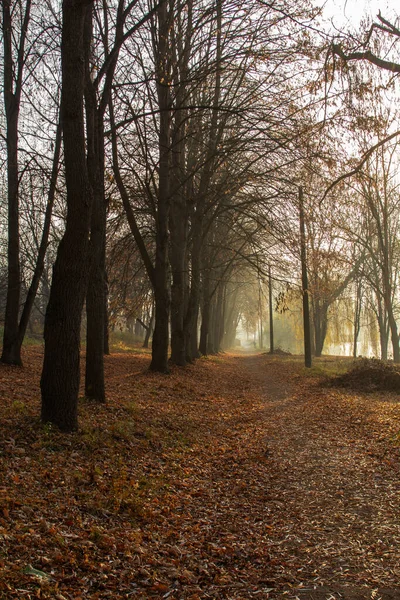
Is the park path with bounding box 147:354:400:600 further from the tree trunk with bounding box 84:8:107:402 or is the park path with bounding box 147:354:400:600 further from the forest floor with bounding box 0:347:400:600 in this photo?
the tree trunk with bounding box 84:8:107:402

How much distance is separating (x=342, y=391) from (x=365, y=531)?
10460 mm

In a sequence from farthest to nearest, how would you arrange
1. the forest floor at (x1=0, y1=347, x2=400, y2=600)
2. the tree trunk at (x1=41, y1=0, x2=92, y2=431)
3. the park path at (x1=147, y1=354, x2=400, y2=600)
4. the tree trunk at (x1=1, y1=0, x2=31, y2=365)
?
the tree trunk at (x1=1, y1=0, x2=31, y2=365) < the tree trunk at (x1=41, y1=0, x2=92, y2=431) < the park path at (x1=147, y1=354, x2=400, y2=600) < the forest floor at (x1=0, y1=347, x2=400, y2=600)

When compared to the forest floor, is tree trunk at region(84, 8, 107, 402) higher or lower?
higher

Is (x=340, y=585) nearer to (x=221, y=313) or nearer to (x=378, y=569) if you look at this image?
(x=378, y=569)

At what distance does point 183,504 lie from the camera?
5.32 m

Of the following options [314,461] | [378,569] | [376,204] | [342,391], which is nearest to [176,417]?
[314,461]

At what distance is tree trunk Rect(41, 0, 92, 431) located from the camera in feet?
21.7

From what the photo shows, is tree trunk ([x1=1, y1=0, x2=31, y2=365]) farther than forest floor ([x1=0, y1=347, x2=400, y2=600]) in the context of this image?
Yes

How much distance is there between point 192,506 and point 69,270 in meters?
3.41

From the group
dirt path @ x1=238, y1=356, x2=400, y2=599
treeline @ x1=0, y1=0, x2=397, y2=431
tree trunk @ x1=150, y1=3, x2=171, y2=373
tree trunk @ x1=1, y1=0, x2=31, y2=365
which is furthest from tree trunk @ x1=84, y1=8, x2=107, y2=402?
tree trunk @ x1=150, y1=3, x2=171, y2=373

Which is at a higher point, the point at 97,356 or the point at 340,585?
the point at 97,356

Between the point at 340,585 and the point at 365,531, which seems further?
the point at 365,531

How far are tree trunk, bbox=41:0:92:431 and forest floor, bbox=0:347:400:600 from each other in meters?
0.44

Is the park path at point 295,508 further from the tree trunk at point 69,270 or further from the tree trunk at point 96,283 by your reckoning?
the tree trunk at point 96,283
